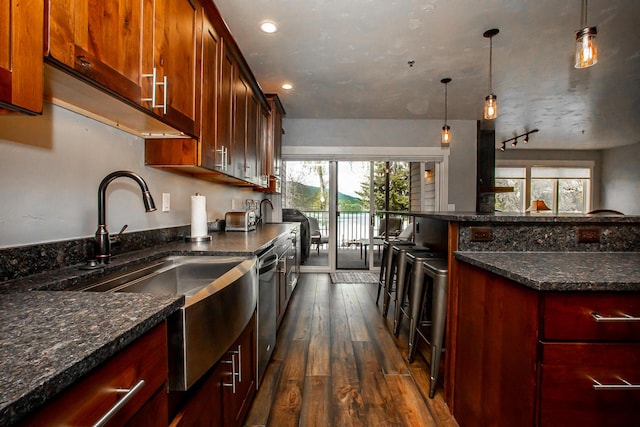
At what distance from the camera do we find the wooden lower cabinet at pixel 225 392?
903 mm

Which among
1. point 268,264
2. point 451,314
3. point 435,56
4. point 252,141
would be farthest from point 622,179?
point 268,264

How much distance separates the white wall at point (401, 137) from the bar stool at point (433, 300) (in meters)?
3.11

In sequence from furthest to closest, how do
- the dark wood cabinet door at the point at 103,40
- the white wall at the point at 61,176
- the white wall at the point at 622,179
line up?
1. the white wall at the point at 622,179
2. the white wall at the point at 61,176
3. the dark wood cabinet door at the point at 103,40

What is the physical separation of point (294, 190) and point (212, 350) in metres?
4.25

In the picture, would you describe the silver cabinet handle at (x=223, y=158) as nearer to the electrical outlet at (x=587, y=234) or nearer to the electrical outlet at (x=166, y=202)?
the electrical outlet at (x=166, y=202)

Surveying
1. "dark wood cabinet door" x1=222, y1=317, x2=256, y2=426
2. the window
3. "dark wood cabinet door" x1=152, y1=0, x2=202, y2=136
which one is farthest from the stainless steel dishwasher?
the window

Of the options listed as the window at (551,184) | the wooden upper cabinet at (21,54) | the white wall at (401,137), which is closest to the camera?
the wooden upper cabinet at (21,54)

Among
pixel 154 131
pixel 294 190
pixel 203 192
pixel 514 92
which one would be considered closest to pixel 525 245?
pixel 154 131

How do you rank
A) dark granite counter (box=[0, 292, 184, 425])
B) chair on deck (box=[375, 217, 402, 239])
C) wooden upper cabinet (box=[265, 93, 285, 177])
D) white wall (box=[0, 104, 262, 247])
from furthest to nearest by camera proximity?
chair on deck (box=[375, 217, 402, 239]), wooden upper cabinet (box=[265, 93, 285, 177]), white wall (box=[0, 104, 262, 247]), dark granite counter (box=[0, 292, 184, 425])

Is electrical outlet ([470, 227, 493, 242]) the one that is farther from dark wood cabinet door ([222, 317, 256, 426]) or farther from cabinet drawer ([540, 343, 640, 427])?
dark wood cabinet door ([222, 317, 256, 426])

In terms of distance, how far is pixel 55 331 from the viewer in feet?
1.89

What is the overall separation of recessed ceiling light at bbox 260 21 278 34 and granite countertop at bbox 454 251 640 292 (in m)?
2.17

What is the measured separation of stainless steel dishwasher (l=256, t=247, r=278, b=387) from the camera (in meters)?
1.77

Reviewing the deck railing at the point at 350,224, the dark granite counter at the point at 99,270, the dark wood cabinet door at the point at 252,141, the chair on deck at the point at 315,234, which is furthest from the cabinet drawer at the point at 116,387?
the chair on deck at the point at 315,234
